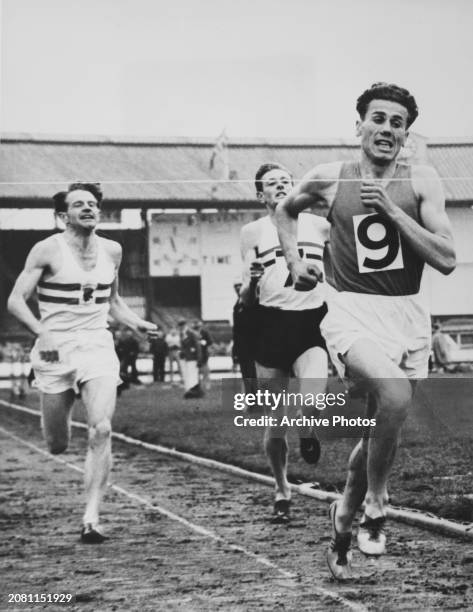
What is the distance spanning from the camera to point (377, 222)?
4.36 meters

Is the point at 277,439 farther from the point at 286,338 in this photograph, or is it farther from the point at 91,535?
the point at 91,535

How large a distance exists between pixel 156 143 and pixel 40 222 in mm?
609

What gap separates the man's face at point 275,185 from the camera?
530 centimetres

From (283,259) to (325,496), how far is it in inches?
53.0

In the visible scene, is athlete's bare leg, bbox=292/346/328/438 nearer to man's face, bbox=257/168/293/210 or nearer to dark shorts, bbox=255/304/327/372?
dark shorts, bbox=255/304/327/372

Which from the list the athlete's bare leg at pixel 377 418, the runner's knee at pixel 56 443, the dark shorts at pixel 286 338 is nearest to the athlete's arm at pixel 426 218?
the athlete's bare leg at pixel 377 418

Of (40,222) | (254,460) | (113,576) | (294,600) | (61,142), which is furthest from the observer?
(254,460)

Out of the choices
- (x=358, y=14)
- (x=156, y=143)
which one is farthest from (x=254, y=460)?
(x=358, y=14)

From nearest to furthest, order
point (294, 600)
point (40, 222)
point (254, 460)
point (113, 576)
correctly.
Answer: point (294, 600) < point (113, 576) < point (40, 222) < point (254, 460)

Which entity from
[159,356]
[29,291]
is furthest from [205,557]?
[159,356]

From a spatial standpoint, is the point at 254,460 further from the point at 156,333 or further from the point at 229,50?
the point at 229,50

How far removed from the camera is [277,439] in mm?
5996

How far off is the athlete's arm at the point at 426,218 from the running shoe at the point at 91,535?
2.06 meters

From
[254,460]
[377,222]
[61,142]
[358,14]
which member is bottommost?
[254,460]
